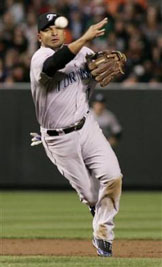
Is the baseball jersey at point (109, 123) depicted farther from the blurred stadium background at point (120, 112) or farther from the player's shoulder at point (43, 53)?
the player's shoulder at point (43, 53)

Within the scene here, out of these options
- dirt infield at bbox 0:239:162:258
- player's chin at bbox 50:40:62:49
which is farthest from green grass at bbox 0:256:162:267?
player's chin at bbox 50:40:62:49

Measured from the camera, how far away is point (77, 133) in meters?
7.39

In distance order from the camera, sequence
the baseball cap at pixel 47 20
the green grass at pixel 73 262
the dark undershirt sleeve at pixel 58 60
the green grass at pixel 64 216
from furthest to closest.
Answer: the green grass at pixel 64 216, the baseball cap at pixel 47 20, the dark undershirt sleeve at pixel 58 60, the green grass at pixel 73 262

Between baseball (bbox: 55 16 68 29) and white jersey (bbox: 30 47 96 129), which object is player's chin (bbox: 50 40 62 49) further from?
baseball (bbox: 55 16 68 29)

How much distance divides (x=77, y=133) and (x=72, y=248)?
163 centimetres

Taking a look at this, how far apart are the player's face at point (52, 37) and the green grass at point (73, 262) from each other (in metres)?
1.79

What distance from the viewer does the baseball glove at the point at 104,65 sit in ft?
24.4

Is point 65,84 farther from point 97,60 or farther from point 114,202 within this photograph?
point 114,202

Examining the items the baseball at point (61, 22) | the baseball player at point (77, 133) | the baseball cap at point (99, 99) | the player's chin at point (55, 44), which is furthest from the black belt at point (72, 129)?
the baseball cap at point (99, 99)

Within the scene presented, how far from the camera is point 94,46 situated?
615 inches

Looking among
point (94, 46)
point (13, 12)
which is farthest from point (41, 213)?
point (13, 12)

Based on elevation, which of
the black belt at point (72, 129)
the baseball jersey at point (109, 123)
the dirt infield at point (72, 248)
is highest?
the black belt at point (72, 129)

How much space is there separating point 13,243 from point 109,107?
6573 millimetres

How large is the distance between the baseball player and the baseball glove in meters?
0.07
